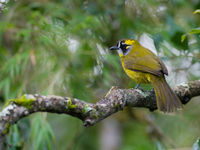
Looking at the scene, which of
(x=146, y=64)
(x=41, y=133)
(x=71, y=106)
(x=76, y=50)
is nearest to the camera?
(x=71, y=106)

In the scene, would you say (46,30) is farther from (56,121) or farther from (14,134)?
(56,121)

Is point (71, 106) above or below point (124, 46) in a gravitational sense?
below

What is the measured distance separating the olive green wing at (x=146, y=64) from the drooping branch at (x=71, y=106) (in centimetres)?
78

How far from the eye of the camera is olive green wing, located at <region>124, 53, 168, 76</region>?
3.24m

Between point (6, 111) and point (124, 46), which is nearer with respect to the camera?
point (6, 111)

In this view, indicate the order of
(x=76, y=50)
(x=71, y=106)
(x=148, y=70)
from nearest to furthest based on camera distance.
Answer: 1. (x=71, y=106)
2. (x=148, y=70)
3. (x=76, y=50)

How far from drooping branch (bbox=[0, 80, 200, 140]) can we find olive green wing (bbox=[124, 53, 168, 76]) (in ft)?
2.55

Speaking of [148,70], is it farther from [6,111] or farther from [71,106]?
[6,111]

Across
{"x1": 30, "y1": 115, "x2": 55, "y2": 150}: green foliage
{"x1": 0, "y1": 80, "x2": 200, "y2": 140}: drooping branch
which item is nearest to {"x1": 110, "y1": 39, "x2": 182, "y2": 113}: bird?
{"x1": 0, "y1": 80, "x2": 200, "y2": 140}: drooping branch

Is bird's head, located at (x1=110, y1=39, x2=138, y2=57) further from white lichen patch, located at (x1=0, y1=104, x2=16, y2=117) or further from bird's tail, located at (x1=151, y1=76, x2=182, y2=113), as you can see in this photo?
white lichen patch, located at (x1=0, y1=104, x2=16, y2=117)

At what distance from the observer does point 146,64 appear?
3439mm

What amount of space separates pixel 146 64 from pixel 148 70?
0.56 feet

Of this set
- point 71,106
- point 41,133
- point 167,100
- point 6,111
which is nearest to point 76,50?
point 41,133

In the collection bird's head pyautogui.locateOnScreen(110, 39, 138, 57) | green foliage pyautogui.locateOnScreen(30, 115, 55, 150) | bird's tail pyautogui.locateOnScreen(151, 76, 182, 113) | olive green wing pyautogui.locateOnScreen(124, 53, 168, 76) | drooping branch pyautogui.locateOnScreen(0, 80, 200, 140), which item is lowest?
green foliage pyautogui.locateOnScreen(30, 115, 55, 150)
